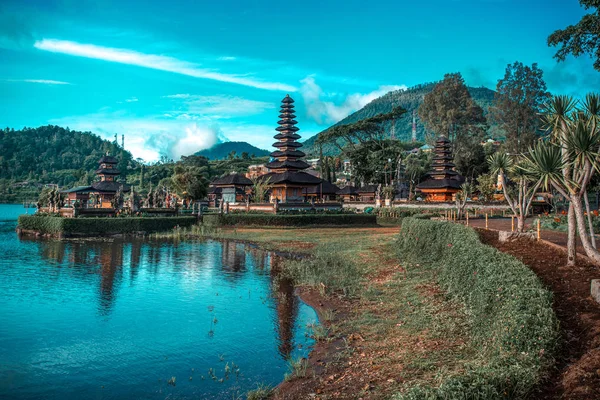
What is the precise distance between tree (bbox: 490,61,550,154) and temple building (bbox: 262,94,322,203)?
29.2m

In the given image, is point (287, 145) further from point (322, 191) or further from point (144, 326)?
point (144, 326)

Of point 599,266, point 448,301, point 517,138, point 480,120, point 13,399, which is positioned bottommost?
point 13,399

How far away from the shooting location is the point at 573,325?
8.48 m

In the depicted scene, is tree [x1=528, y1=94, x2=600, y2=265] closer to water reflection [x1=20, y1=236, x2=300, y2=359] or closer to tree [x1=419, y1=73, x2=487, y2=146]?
water reflection [x1=20, y1=236, x2=300, y2=359]

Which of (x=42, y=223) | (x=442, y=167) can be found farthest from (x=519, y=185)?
(x=442, y=167)

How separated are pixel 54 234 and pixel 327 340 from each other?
3536cm

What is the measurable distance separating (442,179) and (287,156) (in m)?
24.7

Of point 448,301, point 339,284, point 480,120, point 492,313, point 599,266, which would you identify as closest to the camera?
point 492,313

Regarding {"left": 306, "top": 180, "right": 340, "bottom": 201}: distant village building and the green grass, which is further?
{"left": 306, "top": 180, "right": 340, "bottom": 201}: distant village building

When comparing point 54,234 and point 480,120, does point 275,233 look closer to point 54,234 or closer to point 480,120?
point 54,234

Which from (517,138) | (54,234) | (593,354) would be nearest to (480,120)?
(517,138)

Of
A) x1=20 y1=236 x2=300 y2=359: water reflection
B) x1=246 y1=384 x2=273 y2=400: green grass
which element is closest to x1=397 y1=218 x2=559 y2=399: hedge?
x1=246 y1=384 x2=273 y2=400: green grass

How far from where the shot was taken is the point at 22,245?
3422cm

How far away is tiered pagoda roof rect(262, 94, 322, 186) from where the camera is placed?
199ft
